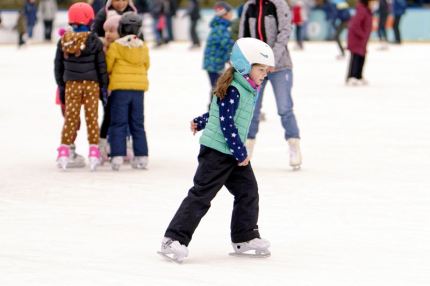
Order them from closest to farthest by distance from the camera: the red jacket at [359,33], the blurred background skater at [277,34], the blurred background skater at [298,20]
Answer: the blurred background skater at [277,34] → the red jacket at [359,33] → the blurred background skater at [298,20]

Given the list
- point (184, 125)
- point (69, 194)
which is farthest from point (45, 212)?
point (184, 125)

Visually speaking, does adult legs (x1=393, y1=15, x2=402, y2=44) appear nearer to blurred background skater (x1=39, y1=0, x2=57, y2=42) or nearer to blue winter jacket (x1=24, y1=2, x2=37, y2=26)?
blurred background skater (x1=39, y1=0, x2=57, y2=42)

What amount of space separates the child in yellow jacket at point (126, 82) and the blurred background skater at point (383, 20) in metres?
24.3


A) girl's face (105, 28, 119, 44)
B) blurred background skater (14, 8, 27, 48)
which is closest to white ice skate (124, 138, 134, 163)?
girl's face (105, 28, 119, 44)

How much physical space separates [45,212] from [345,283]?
10.5 feet

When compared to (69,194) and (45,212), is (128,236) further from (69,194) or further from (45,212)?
(69,194)

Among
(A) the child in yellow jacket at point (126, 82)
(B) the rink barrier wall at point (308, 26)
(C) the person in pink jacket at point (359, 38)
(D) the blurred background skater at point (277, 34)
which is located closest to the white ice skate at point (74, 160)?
(A) the child in yellow jacket at point (126, 82)

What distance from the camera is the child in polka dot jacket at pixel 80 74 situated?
1230 cm

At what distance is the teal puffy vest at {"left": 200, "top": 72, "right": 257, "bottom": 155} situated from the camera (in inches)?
328

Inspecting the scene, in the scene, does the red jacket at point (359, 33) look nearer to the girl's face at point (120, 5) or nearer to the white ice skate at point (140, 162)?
the girl's face at point (120, 5)

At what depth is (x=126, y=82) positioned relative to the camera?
490 inches

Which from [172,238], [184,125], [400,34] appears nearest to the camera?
[172,238]

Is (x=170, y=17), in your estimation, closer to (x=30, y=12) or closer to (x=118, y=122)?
(x=30, y=12)

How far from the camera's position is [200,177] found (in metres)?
8.35
